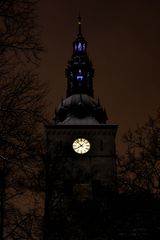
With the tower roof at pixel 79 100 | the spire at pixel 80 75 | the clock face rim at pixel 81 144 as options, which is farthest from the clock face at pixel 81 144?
the spire at pixel 80 75

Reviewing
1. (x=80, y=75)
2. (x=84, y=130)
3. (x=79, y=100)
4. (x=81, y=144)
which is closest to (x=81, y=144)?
(x=81, y=144)

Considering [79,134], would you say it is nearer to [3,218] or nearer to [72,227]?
[72,227]

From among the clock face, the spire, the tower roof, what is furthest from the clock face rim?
the spire

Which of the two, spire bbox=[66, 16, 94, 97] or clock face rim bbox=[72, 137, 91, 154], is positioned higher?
spire bbox=[66, 16, 94, 97]

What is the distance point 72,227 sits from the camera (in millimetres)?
25719

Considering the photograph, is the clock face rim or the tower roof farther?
the tower roof

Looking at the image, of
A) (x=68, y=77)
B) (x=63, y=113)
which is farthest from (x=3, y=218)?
(x=68, y=77)

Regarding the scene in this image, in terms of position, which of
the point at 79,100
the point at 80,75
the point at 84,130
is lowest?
the point at 84,130

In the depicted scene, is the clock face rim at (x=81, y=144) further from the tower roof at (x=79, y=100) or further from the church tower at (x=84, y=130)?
the tower roof at (x=79, y=100)

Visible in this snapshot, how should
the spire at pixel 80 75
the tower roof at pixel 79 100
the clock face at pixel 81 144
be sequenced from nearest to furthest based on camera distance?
the clock face at pixel 81 144
the tower roof at pixel 79 100
the spire at pixel 80 75

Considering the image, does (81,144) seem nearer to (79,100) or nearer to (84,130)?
(84,130)

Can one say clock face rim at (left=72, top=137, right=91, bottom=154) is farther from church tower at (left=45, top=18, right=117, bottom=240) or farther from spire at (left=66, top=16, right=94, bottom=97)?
spire at (left=66, top=16, right=94, bottom=97)

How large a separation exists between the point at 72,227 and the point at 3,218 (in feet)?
31.5

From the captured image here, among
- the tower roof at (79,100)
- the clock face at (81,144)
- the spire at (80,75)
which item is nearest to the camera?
the clock face at (81,144)
